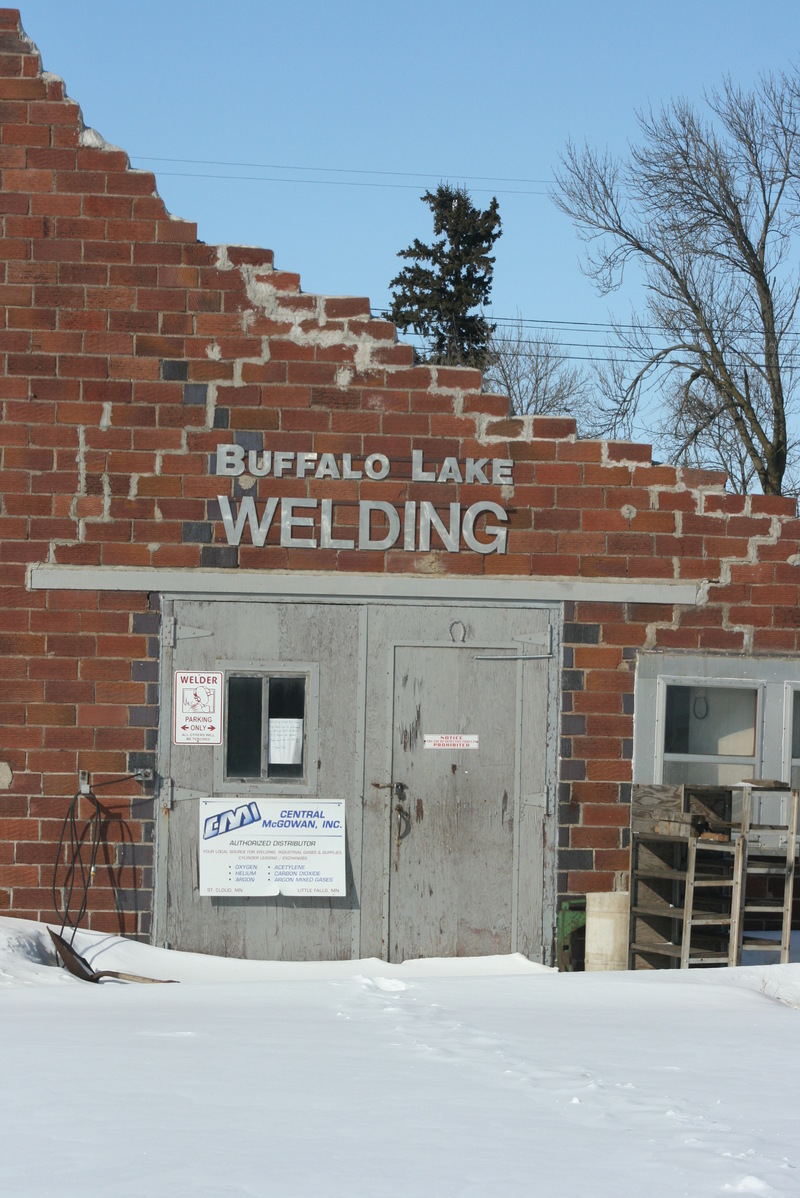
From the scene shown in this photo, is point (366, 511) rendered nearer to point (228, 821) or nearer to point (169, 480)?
point (169, 480)

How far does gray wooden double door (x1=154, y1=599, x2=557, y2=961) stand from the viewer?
8656 millimetres

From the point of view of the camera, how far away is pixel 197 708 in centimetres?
869

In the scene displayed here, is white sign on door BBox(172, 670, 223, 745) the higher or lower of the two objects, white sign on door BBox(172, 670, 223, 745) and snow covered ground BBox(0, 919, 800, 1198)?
the higher

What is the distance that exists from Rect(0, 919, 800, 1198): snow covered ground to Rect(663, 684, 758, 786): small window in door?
202 centimetres

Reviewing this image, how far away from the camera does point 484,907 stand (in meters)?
8.77

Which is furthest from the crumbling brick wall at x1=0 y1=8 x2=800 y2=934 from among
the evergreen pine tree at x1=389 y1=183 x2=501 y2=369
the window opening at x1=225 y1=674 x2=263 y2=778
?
the evergreen pine tree at x1=389 y1=183 x2=501 y2=369

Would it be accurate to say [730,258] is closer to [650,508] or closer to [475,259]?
[475,259]

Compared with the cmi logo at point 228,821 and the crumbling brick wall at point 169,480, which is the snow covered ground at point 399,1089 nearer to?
the cmi logo at point 228,821

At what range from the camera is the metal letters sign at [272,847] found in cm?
863

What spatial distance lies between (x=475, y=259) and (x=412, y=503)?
87.1 feet

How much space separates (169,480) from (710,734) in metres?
4.04

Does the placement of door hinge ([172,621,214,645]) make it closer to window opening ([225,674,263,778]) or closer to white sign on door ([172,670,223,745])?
white sign on door ([172,670,223,745])

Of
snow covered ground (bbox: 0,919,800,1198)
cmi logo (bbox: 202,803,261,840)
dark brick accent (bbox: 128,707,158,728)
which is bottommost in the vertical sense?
snow covered ground (bbox: 0,919,800,1198)

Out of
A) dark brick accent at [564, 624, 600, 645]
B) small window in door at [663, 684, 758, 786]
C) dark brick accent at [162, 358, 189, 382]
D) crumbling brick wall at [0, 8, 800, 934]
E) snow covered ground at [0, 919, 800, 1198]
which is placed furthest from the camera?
small window in door at [663, 684, 758, 786]
